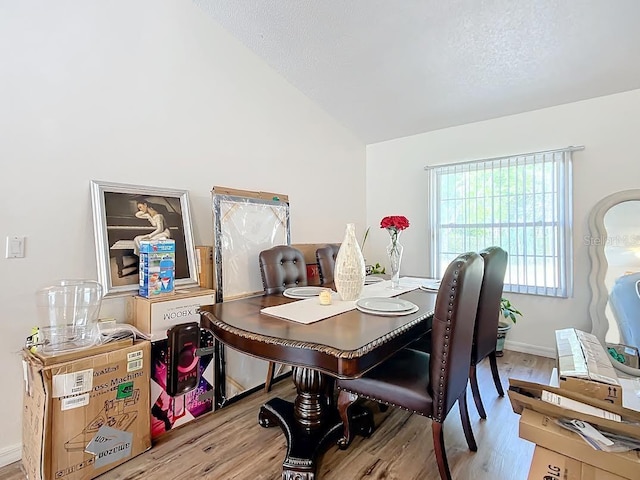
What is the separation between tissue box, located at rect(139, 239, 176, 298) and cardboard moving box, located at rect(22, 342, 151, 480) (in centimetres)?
36

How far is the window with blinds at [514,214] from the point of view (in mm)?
3164

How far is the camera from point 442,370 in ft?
4.66

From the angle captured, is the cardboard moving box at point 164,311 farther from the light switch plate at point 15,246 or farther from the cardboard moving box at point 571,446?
the cardboard moving box at point 571,446

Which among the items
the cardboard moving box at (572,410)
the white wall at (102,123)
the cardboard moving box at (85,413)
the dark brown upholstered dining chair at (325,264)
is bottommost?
the cardboard moving box at (85,413)

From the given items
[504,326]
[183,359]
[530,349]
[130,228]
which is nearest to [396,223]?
[183,359]

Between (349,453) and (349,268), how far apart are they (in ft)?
3.35

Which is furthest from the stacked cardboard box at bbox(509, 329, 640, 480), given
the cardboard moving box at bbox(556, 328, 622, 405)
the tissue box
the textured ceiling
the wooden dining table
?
the textured ceiling

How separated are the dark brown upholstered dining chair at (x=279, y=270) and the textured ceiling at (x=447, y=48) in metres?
1.78

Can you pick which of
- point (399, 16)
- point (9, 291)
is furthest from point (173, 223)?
point (399, 16)

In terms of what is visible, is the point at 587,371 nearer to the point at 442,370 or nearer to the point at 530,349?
the point at 442,370

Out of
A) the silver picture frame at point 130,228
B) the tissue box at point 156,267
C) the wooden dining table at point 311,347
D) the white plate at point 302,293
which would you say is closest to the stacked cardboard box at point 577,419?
the wooden dining table at point 311,347

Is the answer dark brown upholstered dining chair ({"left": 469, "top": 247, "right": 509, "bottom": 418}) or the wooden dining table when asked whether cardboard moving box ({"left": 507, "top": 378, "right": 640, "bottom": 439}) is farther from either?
dark brown upholstered dining chair ({"left": 469, "top": 247, "right": 509, "bottom": 418})

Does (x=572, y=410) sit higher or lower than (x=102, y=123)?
lower

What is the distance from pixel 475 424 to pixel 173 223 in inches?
95.6
